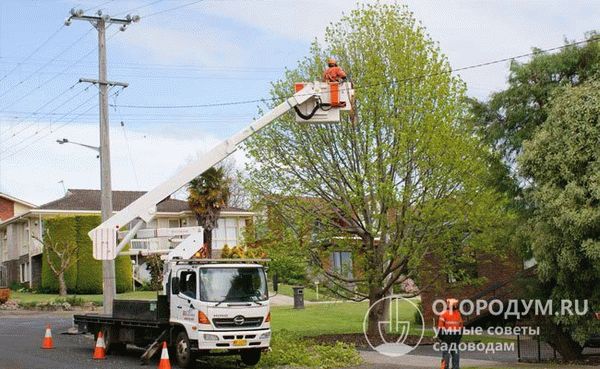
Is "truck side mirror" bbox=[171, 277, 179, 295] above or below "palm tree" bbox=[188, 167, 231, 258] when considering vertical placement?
below

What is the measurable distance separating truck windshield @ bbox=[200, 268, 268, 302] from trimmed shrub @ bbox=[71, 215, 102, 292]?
101 feet

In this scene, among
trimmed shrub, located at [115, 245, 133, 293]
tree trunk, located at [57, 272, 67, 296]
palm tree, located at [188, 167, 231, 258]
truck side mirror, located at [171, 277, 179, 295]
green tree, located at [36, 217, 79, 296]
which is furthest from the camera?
trimmed shrub, located at [115, 245, 133, 293]

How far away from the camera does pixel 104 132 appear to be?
29625 mm

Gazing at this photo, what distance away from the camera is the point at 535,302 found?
69.3 ft

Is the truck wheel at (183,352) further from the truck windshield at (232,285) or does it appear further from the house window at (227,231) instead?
the house window at (227,231)

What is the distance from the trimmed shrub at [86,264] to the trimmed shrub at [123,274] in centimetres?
108

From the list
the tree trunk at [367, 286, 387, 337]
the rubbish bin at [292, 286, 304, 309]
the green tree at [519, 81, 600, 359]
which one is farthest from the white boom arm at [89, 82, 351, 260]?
the rubbish bin at [292, 286, 304, 309]

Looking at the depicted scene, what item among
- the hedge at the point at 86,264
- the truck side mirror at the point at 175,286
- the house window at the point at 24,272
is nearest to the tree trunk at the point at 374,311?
the truck side mirror at the point at 175,286

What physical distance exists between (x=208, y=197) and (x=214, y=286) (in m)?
24.1

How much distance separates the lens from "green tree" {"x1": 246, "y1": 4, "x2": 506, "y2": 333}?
89.6ft

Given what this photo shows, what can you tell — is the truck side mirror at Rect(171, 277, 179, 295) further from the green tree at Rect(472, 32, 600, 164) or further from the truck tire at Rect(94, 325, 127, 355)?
the green tree at Rect(472, 32, 600, 164)

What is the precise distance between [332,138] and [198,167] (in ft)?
27.7

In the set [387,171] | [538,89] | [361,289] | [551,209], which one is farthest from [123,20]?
[551,209]

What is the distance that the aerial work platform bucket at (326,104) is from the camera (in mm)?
20469
